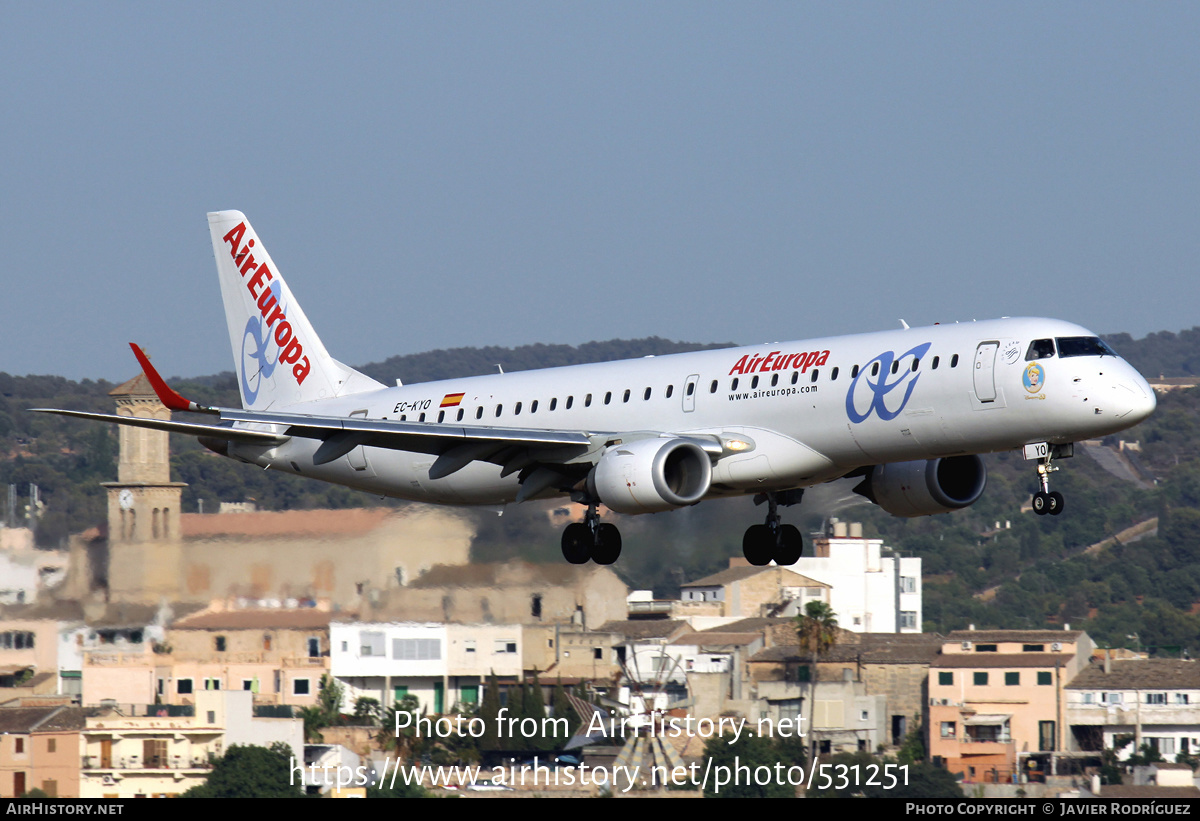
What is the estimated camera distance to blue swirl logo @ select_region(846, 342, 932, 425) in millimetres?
32188

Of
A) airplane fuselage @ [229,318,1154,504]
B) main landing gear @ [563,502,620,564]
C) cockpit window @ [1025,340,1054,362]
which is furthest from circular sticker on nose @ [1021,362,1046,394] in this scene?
main landing gear @ [563,502,620,564]

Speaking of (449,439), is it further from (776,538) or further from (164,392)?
(776,538)

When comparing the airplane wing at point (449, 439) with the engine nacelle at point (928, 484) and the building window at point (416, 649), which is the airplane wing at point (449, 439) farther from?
the building window at point (416, 649)

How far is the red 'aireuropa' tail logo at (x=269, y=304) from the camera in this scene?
4488cm

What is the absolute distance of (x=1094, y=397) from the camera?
30531mm

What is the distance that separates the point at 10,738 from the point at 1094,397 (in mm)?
36448

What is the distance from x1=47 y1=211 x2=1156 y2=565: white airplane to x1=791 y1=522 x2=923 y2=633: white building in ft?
181

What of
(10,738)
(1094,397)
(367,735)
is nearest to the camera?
(1094,397)

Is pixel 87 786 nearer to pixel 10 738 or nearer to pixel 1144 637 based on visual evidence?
pixel 10 738

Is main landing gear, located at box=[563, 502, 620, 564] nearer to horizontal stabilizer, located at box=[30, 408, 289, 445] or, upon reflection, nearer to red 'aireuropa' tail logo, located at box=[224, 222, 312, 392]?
horizontal stabilizer, located at box=[30, 408, 289, 445]

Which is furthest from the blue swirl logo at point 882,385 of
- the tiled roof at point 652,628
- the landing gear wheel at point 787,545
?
the tiled roof at point 652,628

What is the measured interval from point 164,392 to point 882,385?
538 inches

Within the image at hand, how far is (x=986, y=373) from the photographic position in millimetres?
31422
